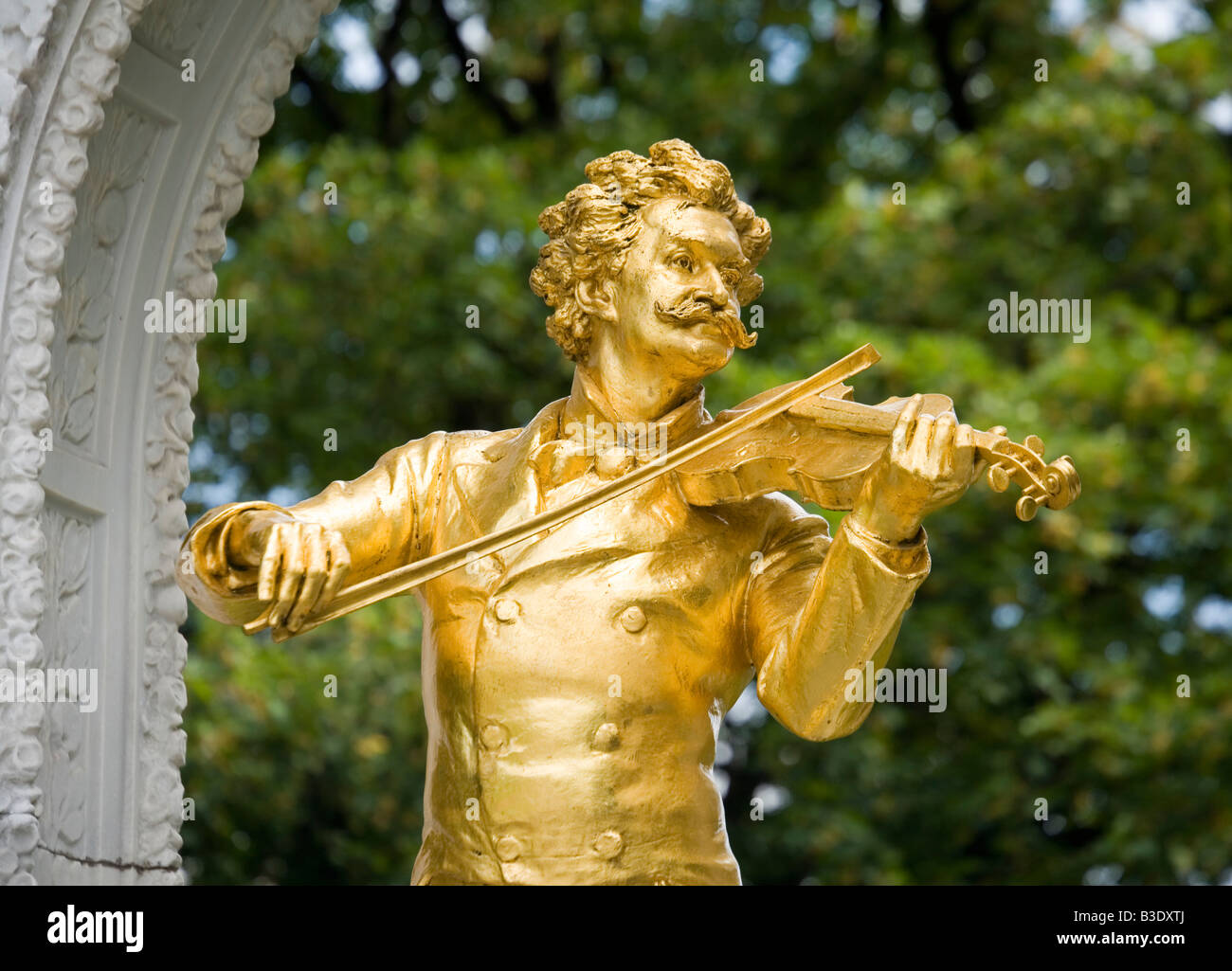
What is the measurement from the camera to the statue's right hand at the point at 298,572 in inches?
Result: 162

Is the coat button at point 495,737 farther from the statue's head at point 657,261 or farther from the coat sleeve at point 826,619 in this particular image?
the statue's head at point 657,261

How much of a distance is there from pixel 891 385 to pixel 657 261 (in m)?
5.12

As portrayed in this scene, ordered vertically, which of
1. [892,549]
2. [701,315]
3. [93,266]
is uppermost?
[93,266]

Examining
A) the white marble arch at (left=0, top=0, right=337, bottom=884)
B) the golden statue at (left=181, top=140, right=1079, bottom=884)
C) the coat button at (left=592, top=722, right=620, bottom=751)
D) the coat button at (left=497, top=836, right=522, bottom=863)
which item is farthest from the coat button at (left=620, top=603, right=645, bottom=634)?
the white marble arch at (left=0, top=0, right=337, bottom=884)

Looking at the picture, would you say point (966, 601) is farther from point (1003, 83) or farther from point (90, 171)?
point (90, 171)

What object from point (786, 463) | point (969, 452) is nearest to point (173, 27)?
point (786, 463)

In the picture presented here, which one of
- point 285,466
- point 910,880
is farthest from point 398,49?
point 910,880

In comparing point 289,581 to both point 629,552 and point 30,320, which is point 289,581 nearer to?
point 629,552

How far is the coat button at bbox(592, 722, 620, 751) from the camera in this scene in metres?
4.38

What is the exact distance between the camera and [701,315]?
4.56 m

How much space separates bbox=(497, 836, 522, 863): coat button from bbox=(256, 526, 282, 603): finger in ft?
2.12

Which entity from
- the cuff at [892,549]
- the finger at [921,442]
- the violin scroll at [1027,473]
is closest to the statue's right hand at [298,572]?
the cuff at [892,549]

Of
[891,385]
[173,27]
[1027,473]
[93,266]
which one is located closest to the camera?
[1027,473]

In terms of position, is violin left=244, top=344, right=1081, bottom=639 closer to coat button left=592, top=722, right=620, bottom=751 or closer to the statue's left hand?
the statue's left hand
